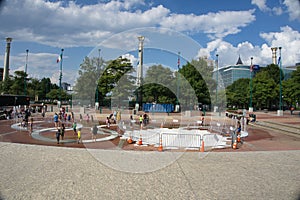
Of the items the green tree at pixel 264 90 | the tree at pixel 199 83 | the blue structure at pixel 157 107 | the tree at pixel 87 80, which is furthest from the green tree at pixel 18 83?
the green tree at pixel 264 90

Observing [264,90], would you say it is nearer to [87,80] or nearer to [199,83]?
[199,83]

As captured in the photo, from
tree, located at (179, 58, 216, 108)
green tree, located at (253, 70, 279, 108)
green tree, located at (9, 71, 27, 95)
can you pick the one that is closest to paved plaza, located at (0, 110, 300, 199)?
tree, located at (179, 58, 216, 108)

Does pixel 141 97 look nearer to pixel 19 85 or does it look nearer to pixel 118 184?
pixel 118 184

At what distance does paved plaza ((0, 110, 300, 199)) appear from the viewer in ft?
20.1

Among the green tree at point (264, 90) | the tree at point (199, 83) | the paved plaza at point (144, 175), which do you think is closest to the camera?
the paved plaza at point (144, 175)

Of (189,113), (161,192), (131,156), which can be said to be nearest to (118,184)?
(161,192)

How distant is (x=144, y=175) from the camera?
25.2 feet

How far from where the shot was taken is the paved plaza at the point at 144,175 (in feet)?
20.1

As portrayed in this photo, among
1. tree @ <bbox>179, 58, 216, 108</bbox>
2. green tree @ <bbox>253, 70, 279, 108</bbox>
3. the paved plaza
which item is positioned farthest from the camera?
green tree @ <bbox>253, 70, 279, 108</bbox>

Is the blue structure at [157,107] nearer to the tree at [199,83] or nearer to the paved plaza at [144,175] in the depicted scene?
Result: the tree at [199,83]

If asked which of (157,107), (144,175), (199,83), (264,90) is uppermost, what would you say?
(264,90)

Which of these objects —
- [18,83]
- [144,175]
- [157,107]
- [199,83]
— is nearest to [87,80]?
[157,107]

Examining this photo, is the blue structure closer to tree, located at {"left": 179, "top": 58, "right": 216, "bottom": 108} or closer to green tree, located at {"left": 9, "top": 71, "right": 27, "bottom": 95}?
tree, located at {"left": 179, "top": 58, "right": 216, "bottom": 108}

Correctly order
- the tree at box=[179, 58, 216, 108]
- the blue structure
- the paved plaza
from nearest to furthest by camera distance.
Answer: the paved plaza, the tree at box=[179, 58, 216, 108], the blue structure
